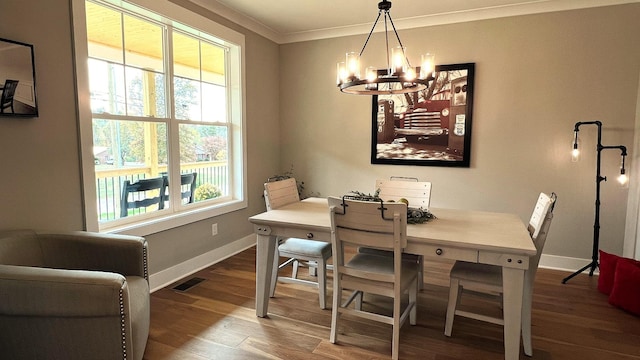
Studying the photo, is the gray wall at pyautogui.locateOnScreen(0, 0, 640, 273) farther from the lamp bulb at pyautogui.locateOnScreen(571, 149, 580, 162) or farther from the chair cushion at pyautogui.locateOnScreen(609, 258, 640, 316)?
the chair cushion at pyautogui.locateOnScreen(609, 258, 640, 316)

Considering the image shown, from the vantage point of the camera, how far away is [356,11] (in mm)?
3688

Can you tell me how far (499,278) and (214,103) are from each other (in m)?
3.06

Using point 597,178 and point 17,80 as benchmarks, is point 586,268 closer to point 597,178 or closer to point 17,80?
point 597,178

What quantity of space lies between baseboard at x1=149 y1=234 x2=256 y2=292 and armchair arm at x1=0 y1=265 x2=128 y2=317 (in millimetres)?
1439

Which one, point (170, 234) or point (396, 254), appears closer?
point (396, 254)

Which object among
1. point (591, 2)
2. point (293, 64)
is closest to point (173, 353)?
point (293, 64)

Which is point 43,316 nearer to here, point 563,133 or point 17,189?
point 17,189

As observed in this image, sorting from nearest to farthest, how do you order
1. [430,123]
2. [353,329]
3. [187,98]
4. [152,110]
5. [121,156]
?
1. [353,329]
2. [121,156]
3. [152,110]
4. [187,98]
5. [430,123]

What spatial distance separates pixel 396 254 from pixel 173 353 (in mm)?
1445

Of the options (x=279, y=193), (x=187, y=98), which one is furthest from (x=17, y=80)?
(x=279, y=193)

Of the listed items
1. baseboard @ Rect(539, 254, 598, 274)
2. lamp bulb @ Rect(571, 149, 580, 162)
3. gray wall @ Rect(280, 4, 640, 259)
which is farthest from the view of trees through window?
baseboard @ Rect(539, 254, 598, 274)

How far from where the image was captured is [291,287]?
3170 mm

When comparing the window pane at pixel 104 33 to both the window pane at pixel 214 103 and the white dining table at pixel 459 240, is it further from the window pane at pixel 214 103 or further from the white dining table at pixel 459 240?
the white dining table at pixel 459 240

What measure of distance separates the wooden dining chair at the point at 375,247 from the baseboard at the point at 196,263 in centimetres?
166
